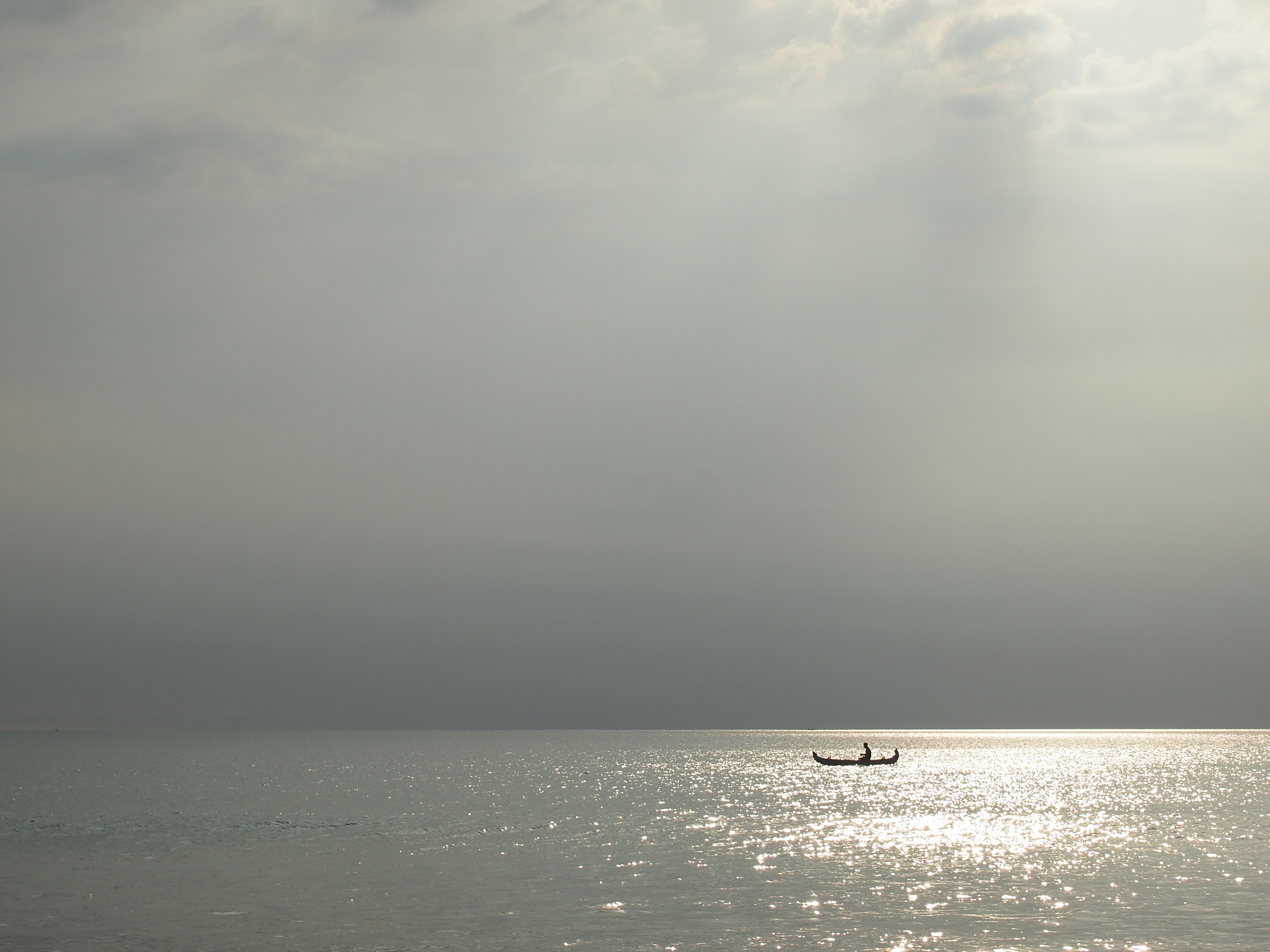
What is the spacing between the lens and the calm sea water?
3725 cm

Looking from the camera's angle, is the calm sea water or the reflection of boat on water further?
the reflection of boat on water

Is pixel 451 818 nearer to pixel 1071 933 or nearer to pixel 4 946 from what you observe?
pixel 4 946

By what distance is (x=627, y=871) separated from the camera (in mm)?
51812

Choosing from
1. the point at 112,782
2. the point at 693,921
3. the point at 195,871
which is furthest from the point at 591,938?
the point at 112,782

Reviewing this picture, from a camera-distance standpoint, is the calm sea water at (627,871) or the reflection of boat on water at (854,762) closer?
the calm sea water at (627,871)

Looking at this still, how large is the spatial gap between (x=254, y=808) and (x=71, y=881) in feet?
139

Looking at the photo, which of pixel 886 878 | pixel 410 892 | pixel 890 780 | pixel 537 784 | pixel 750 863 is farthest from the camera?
pixel 890 780

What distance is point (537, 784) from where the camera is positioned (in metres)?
123

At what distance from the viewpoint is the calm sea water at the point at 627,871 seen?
3725cm

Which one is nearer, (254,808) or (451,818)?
(451,818)

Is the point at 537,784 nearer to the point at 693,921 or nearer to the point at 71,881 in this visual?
the point at 71,881

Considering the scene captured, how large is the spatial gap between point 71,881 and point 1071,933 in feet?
133

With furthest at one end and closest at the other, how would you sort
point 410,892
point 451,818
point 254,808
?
point 254,808, point 451,818, point 410,892

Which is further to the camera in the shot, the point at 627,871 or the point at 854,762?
the point at 854,762
